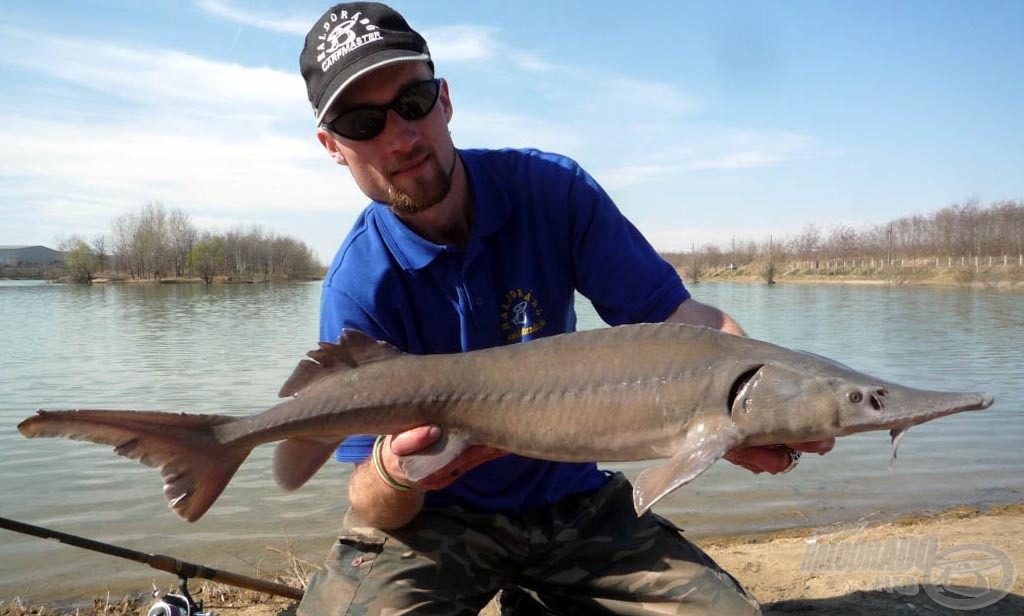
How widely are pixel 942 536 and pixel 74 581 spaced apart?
6483 mm

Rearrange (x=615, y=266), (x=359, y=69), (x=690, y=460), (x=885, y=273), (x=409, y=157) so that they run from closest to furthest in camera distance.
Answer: (x=690, y=460) < (x=359, y=69) < (x=409, y=157) < (x=615, y=266) < (x=885, y=273)

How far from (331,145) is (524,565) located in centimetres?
234

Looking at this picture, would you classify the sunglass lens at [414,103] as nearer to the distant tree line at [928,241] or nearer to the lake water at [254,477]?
the lake water at [254,477]

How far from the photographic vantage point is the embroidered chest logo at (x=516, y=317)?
3.70 m

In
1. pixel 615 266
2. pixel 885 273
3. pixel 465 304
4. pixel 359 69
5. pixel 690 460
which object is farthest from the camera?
pixel 885 273

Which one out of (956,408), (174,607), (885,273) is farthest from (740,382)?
(885,273)

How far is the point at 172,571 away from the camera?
386 centimetres

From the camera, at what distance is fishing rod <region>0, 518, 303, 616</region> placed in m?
3.47

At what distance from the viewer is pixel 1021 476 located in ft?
27.0

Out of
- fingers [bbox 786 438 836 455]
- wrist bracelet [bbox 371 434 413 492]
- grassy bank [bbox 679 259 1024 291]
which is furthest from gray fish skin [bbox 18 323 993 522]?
grassy bank [bbox 679 259 1024 291]

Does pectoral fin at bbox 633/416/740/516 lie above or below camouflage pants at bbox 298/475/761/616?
above

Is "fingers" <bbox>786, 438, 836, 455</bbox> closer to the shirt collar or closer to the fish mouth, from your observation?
the fish mouth

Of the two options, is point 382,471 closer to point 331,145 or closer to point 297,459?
point 297,459

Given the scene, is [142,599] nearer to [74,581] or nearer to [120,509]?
[74,581]
